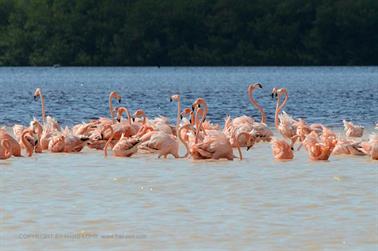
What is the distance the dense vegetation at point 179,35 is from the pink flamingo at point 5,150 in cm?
14369

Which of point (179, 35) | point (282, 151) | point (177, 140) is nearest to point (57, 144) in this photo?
point (177, 140)

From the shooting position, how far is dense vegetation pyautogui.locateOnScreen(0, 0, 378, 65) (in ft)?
545

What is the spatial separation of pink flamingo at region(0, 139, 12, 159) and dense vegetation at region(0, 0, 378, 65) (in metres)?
144

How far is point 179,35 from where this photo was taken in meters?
171

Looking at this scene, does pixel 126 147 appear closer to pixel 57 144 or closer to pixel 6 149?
pixel 57 144

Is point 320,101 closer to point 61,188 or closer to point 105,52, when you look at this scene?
point 61,188

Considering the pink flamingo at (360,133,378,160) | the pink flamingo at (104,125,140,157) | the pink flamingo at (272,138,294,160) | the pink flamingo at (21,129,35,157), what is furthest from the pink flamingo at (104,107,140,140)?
the pink flamingo at (360,133,378,160)

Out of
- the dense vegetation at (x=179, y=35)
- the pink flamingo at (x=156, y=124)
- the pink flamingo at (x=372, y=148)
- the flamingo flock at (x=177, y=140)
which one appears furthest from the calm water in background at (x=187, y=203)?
the dense vegetation at (x=179, y=35)

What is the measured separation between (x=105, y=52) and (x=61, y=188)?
508 ft

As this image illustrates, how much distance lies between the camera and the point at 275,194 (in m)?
16.9

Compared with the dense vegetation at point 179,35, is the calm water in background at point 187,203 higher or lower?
higher

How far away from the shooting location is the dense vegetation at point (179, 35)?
166 m

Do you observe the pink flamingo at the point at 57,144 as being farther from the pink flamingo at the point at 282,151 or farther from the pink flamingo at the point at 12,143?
the pink flamingo at the point at 282,151

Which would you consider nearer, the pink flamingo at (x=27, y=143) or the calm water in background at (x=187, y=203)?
the calm water in background at (x=187, y=203)
